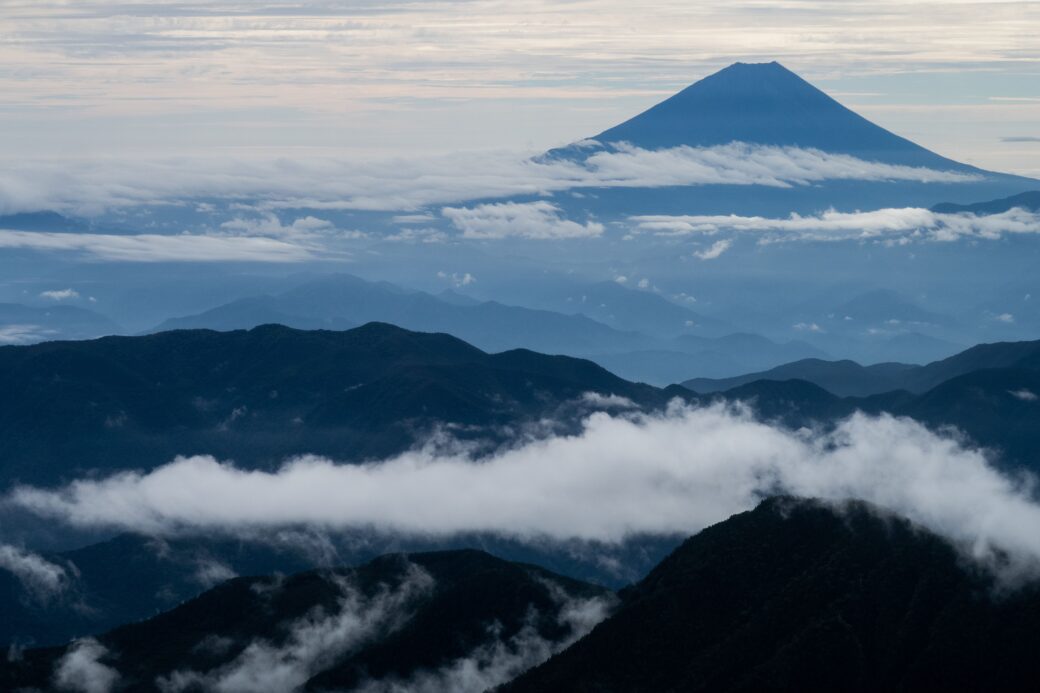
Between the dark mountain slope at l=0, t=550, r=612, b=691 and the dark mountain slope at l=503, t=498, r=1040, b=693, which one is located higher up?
the dark mountain slope at l=503, t=498, r=1040, b=693

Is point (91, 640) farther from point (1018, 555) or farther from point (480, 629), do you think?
point (1018, 555)

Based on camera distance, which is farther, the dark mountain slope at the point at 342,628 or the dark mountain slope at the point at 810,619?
the dark mountain slope at the point at 342,628

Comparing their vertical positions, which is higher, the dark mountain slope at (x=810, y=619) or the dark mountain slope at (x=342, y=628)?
the dark mountain slope at (x=810, y=619)

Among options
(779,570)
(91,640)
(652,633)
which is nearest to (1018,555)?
(779,570)

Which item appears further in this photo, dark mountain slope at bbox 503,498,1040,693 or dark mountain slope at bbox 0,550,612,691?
dark mountain slope at bbox 0,550,612,691
